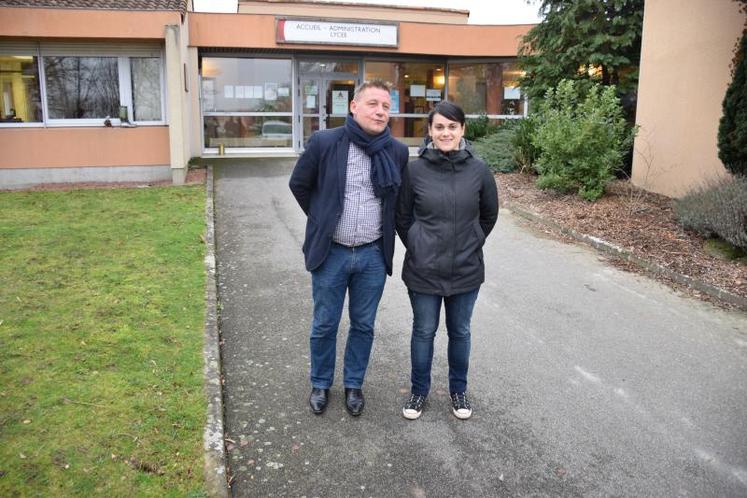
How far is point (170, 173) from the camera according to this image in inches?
598

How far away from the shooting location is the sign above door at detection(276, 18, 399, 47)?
18.1 meters

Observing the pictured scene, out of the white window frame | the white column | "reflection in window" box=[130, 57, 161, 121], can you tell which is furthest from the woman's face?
the white window frame

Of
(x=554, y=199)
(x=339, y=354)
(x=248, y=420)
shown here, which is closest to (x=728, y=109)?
(x=554, y=199)

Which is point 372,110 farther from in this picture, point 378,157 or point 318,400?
point 318,400

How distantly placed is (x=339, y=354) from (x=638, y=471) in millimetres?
2467

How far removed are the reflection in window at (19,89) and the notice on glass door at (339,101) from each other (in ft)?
27.9

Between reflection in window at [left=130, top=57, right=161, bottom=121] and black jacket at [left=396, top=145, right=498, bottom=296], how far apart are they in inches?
491

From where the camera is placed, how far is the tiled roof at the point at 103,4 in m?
13.7

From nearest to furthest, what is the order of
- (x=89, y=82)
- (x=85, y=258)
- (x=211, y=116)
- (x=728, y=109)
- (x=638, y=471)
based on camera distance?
(x=638, y=471) < (x=85, y=258) < (x=728, y=109) < (x=89, y=82) < (x=211, y=116)

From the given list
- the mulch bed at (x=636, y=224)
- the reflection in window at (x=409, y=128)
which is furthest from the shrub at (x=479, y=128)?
the mulch bed at (x=636, y=224)

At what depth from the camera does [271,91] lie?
1952 cm

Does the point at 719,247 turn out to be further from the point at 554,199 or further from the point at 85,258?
the point at 85,258

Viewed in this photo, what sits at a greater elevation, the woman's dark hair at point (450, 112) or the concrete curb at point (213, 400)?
the woman's dark hair at point (450, 112)

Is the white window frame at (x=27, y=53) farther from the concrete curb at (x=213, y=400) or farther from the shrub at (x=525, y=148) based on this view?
the shrub at (x=525, y=148)
